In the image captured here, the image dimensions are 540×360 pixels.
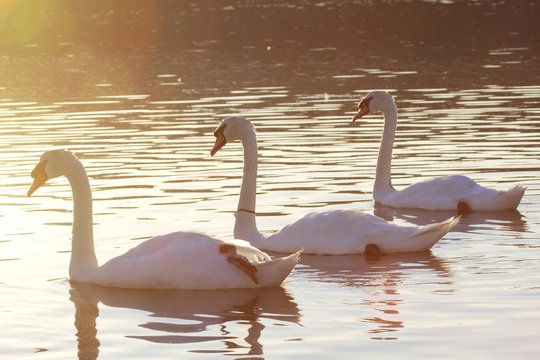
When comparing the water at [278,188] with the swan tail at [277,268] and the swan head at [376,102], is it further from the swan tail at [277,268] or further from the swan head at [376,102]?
the swan head at [376,102]

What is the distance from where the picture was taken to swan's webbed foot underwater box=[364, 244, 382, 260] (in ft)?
47.6

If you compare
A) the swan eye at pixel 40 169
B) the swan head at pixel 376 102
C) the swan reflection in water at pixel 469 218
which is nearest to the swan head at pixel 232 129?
the swan eye at pixel 40 169

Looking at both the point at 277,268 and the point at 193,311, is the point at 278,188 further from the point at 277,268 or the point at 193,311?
the point at 193,311

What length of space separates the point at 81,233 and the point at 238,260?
1.94m

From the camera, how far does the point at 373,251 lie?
572 inches

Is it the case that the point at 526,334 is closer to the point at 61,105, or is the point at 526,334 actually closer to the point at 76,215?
the point at 76,215

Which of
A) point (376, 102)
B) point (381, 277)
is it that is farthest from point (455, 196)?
point (381, 277)

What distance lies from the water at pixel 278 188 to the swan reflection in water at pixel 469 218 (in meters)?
0.04

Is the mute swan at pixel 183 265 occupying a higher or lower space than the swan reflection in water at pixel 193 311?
higher

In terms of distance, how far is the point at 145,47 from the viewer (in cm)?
5938

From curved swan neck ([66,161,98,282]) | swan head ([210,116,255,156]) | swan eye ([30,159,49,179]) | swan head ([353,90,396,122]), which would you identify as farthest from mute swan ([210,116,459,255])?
swan head ([353,90,396,122])

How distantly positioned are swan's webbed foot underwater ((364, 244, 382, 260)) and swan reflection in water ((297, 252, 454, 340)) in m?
0.06

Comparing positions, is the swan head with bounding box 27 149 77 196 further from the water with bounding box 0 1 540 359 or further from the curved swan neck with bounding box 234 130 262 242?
the curved swan neck with bounding box 234 130 262 242

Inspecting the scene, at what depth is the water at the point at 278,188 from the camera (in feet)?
37.3
